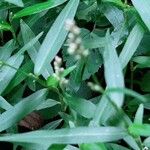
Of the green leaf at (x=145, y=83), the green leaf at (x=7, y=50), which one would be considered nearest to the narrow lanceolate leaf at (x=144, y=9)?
the green leaf at (x=145, y=83)

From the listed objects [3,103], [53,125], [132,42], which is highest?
[132,42]

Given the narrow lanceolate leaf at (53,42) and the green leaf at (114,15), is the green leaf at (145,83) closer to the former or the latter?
the green leaf at (114,15)

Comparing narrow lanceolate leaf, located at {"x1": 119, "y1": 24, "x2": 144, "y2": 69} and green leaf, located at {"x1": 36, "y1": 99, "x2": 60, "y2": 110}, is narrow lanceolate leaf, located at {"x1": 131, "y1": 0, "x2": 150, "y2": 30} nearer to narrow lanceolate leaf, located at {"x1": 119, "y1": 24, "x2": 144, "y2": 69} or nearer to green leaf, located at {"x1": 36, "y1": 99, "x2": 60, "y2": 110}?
narrow lanceolate leaf, located at {"x1": 119, "y1": 24, "x2": 144, "y2": 69}

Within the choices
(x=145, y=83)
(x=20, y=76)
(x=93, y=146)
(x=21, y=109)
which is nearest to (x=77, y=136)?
(x=93, y=146)

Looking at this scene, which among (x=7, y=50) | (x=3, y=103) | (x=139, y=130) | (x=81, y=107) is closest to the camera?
(x=139, y=130)

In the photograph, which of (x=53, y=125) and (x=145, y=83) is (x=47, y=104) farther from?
(x=145, y=83)

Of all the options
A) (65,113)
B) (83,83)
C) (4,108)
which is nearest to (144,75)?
(83,83)
